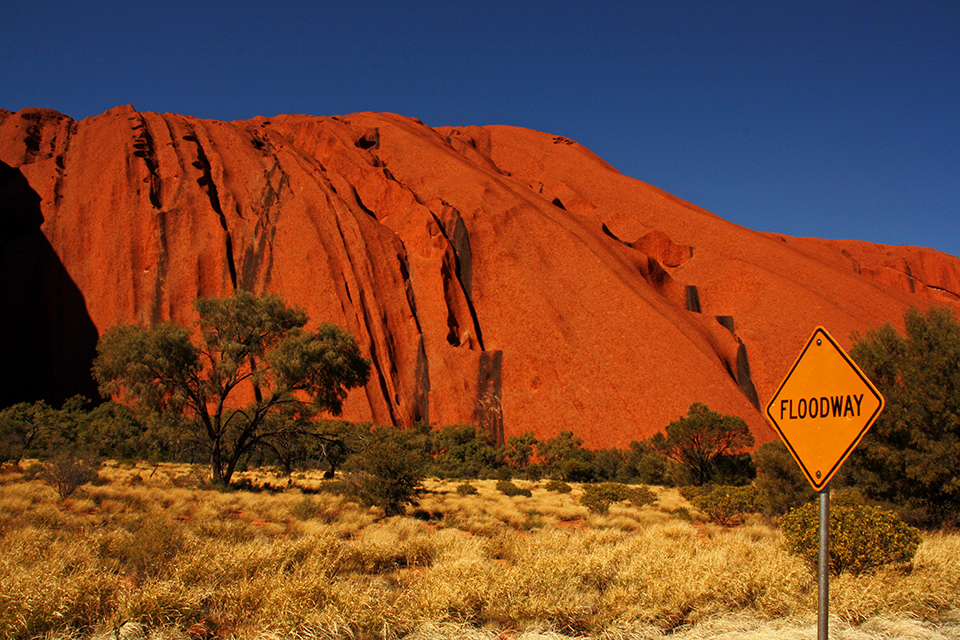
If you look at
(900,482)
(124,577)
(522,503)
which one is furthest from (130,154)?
(900,482)

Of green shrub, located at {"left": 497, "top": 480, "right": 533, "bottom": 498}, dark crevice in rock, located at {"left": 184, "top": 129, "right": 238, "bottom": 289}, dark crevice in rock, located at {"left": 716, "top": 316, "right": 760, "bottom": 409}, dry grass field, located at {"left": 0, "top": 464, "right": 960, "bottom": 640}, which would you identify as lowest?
green shrub, located at {"left": 497, "top": 480, "right": 533, "bottom": 498}

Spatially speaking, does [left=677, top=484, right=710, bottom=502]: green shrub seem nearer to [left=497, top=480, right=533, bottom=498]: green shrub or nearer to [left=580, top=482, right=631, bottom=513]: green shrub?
[left=580, top=482, right=631, bottom=513]: green shrub

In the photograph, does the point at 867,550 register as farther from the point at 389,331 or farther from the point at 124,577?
the point at 389,331

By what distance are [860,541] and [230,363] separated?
17979mm

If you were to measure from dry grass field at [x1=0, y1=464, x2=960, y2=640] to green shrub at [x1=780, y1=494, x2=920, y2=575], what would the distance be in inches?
10.7

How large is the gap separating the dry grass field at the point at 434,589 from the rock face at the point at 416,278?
35.2 meters

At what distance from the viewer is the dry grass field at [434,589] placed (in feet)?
17.9

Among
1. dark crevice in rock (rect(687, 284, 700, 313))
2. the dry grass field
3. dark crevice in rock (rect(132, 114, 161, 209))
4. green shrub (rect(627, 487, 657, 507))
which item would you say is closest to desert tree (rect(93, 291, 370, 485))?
the dry grass field

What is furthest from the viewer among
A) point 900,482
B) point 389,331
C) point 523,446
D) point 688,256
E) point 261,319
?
point 688,256

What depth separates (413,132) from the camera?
7612 centimetres

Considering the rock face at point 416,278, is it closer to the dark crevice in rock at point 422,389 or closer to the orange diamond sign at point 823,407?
the dark crevice in rock at point 422,389

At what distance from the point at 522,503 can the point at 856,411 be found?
15448 mm

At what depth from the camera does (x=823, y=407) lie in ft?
13.4

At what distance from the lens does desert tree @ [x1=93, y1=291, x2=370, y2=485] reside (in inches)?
751
